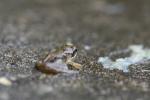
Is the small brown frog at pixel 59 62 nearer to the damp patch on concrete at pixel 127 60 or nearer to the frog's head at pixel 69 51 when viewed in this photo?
the frog's head at pixel 69 51

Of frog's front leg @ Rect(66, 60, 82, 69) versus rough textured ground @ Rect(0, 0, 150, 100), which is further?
frog's front leg @ Rect(66, 60, 82, 69)

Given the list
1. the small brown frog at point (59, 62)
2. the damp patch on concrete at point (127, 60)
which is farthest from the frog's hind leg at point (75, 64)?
the damp patch on concrete at point (127, 60)

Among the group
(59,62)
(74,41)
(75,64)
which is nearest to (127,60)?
(75,64)

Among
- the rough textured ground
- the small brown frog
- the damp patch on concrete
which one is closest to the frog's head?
the small brown frog

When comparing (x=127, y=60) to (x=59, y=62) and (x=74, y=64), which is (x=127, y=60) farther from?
(x=59, y=62)

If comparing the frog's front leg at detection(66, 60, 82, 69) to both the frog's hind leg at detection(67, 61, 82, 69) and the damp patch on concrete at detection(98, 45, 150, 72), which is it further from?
the damp patch on concrete at detection(98, 45, 150, 72)

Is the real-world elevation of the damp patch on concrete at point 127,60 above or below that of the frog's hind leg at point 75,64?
above
